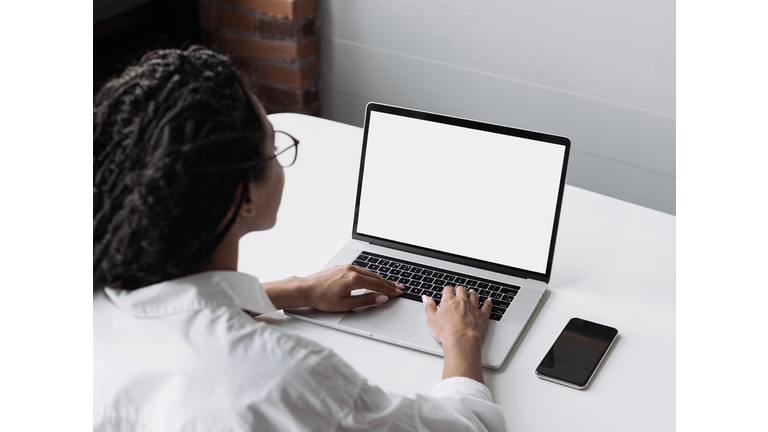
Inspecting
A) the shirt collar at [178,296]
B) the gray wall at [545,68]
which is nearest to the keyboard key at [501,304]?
the shirt collar at [178,296]

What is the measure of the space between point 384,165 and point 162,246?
60 cm

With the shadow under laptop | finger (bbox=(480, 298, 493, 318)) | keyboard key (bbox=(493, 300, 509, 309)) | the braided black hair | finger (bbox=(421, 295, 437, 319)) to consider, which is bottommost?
the shadow under laptop

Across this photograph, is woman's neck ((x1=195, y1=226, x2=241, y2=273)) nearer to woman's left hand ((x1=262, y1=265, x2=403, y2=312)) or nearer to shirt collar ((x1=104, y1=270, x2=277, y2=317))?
shirt collar ((x1=104, y1=270, x2=277, y2=317))

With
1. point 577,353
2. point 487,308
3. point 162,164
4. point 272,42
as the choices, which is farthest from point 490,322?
point 272,42

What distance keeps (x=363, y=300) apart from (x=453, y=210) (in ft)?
0.78

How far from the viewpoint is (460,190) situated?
1.16 metres

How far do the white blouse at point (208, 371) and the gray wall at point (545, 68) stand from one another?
159 cm

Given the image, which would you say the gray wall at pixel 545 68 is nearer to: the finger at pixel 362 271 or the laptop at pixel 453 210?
the laptop at pixel 453 210

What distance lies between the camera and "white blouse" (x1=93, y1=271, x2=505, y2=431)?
2.11 feet

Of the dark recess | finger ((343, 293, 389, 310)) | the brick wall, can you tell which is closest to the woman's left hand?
finger ((343, 293, 389, 310))

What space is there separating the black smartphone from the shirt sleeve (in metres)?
0.12

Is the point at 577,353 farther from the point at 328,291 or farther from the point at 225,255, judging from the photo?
the point at 225,255

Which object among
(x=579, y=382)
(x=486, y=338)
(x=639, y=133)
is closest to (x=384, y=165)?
(x=486, y=338)

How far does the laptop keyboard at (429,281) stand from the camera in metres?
1.07
